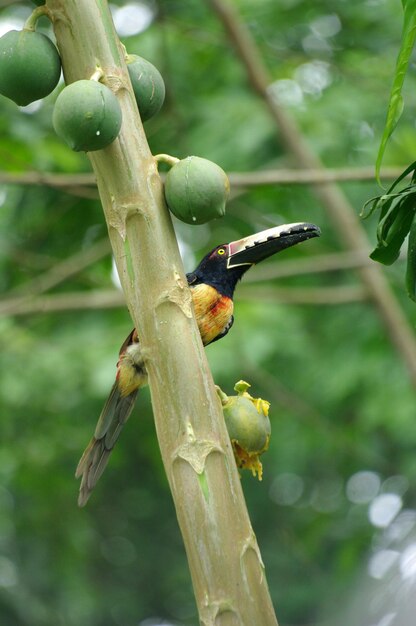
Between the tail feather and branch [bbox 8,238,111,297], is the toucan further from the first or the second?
branch [bbox 8,238,111,297]

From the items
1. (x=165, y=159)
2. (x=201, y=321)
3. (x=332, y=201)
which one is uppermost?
(x=165, y=159)

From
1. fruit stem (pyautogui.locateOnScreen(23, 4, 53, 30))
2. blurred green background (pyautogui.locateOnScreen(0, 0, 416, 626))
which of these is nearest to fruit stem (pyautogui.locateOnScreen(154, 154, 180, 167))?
fruit stem (pyautogui.locateOnScreen(23, 4, 53, 30))

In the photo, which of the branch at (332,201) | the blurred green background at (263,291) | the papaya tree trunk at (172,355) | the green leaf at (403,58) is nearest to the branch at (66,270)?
the blurred green background at (263,291)

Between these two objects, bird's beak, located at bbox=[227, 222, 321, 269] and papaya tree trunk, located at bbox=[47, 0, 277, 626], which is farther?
bird's beak, located at bbox=[227, 222, 321, 269]

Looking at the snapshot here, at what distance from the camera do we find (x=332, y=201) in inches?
208

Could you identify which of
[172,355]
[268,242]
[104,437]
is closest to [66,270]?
[104,437]

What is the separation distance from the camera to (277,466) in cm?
699

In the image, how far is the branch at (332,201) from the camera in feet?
16.4

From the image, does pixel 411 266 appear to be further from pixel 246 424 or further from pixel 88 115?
pixel 88 115

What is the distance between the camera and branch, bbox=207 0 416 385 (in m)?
5.00

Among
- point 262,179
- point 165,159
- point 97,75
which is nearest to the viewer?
point 97,75

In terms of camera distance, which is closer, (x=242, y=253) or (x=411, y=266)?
(x=411, y=266)

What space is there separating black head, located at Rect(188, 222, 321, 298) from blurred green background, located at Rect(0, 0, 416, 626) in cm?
236

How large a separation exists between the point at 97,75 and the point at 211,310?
588mm
